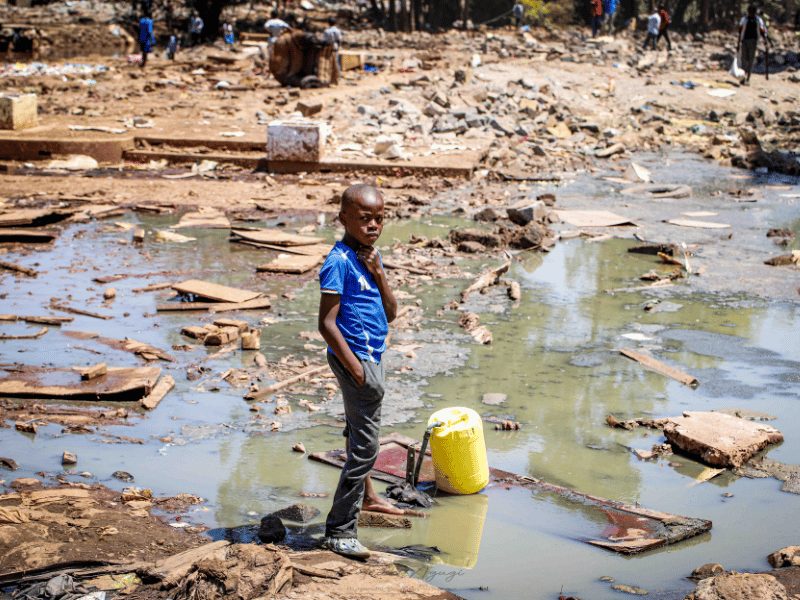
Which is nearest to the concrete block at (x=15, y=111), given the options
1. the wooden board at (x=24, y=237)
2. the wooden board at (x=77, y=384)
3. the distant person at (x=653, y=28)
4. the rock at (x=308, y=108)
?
the rock at (x=308, y=108)

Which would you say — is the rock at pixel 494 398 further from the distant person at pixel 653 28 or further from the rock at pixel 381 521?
the distant person at pixel 653 28

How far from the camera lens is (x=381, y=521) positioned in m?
4.70

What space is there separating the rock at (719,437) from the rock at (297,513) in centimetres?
238

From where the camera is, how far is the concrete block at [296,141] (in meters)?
15.8

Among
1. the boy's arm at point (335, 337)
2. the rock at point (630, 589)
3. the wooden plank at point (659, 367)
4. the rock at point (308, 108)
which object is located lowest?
the wooden plank at point (659, 367)

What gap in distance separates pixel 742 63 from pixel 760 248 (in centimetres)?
1872

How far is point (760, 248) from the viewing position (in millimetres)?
11539

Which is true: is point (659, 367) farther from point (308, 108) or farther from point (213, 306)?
point (308, 108)

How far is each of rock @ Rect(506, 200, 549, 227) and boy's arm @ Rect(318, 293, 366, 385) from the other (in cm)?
841

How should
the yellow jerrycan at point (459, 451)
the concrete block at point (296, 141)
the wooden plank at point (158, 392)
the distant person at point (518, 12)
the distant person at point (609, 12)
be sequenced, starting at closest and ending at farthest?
the yellow jerrycan at point (459, 451) → the wooden plank at point (158, 392) → the concrete block at point (296, 141) → the distant person at point (609, 12) → the distant person at point (518, 12)

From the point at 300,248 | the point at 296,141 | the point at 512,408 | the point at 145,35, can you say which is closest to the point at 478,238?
the point at 300,248

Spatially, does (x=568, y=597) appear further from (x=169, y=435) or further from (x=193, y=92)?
(x=193, y=92)

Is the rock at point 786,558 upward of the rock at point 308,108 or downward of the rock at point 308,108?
downward

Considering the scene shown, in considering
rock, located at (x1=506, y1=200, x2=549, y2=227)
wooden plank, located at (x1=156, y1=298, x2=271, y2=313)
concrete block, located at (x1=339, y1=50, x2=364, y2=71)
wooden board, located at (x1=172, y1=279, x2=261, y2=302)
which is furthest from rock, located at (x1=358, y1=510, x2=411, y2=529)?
concrete block, located at (x1=339, y1=50, x2=364, y2=71)
